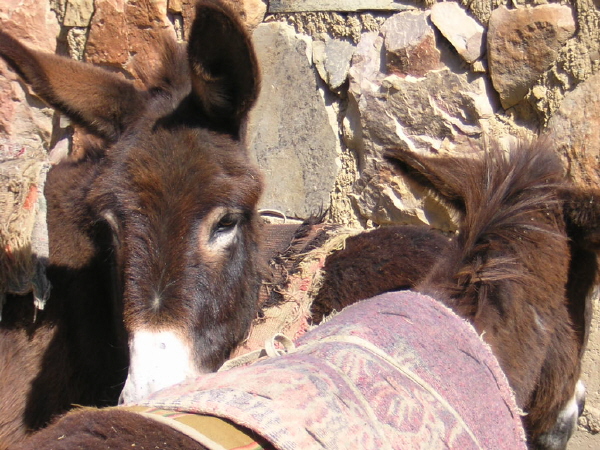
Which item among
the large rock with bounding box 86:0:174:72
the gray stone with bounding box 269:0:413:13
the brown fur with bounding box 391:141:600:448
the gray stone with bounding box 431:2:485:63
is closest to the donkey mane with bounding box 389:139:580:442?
the brown fur with bounding box 391:141:600:448

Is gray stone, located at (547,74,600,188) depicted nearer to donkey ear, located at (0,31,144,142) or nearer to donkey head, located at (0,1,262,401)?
donkey head, located at (0,1,262,401)

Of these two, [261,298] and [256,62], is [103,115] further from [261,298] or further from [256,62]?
[261,298]

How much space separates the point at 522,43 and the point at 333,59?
87 centimetres

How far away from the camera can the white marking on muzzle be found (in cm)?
162

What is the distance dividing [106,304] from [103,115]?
0.66 metres

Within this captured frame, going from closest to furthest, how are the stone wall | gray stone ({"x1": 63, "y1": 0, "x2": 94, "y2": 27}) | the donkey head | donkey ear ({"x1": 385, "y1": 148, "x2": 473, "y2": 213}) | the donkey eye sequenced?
donkey ear ({"x1": 385, "y1": 148, "x2": 473, "y2": 213}), the donkey head, the donkey eye, the stone wall, gray stone ({"x1": 63, "y1": 0, "x2": 94, "y2": 27})

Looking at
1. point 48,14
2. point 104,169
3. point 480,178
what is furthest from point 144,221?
point 48,14

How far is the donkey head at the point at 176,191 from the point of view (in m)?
1.78

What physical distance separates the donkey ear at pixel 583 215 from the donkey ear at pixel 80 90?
4.59 feet

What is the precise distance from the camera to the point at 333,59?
2982 mm

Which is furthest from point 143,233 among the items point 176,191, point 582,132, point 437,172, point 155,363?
point 582,132

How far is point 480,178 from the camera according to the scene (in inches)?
59.1

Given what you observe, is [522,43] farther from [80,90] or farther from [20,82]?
[20,82]

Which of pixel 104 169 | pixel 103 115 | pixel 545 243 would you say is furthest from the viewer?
pixel 103 115
